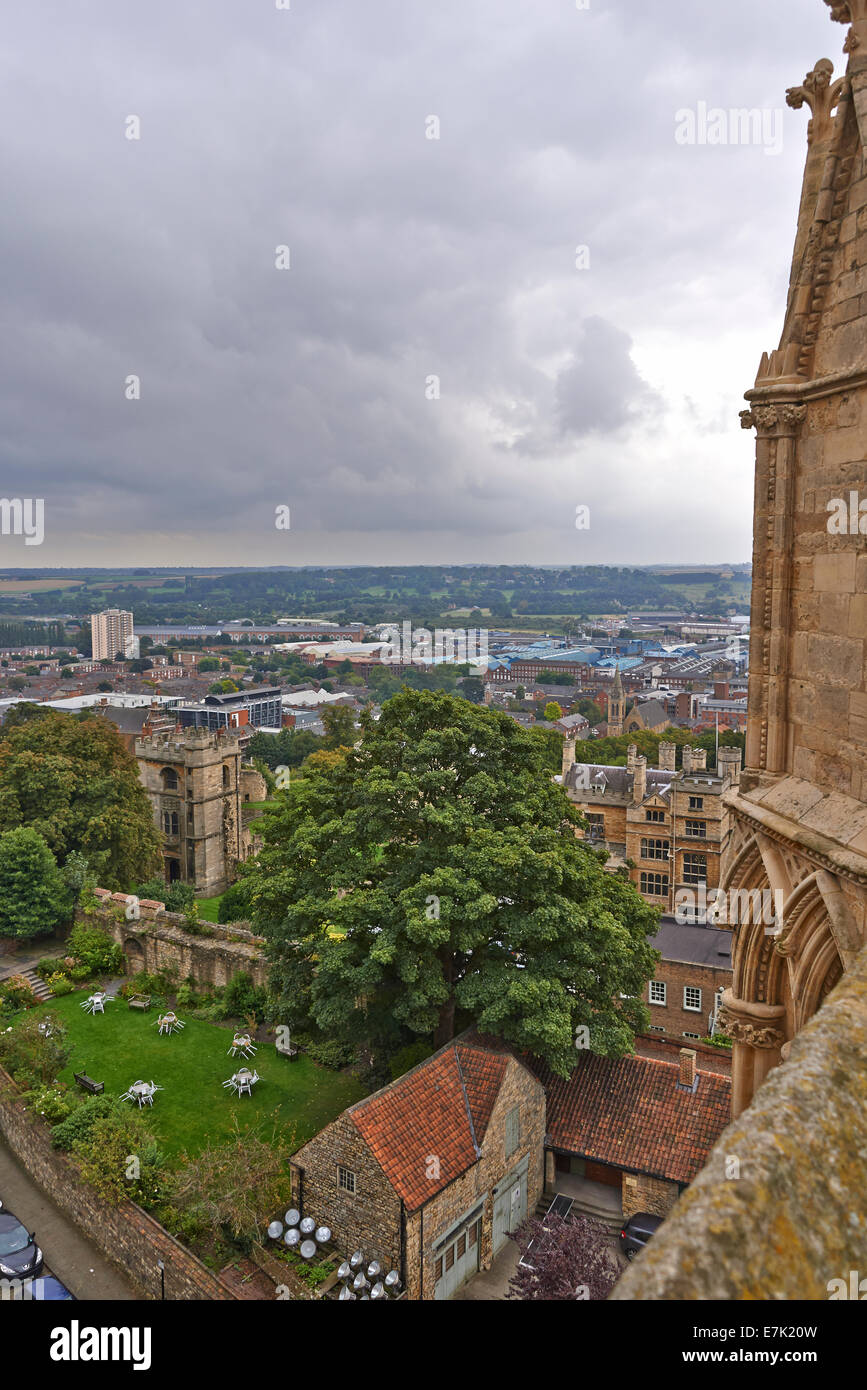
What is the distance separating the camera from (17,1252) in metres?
21.8

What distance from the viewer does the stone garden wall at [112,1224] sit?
1944cm

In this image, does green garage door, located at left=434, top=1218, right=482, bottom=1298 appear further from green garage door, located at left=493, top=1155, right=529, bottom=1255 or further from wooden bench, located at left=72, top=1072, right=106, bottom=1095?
wooden bench, located at left=72, top=1072, right=106, bottom=1095

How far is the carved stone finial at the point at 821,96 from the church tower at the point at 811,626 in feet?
0.05

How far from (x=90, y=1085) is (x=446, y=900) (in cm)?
1610

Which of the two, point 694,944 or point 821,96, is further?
point 694,944

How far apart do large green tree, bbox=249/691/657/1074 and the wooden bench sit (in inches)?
319

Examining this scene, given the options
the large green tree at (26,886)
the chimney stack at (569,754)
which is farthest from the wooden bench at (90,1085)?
the chimney stack at (569,754)

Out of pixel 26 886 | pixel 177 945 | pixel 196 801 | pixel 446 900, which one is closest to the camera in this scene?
pixel 446 900

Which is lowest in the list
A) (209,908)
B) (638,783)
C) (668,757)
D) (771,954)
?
(209,908)

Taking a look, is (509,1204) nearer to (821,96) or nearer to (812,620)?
(812,620)

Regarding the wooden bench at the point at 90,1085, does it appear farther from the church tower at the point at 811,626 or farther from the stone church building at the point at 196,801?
the church tower at the point at 811,626

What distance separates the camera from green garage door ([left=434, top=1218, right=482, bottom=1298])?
66.2 ft

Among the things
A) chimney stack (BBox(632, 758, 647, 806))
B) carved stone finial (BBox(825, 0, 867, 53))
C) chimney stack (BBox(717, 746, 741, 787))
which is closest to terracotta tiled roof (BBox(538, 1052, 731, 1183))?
chimney stack (BBox(632, 758, 647, 806))

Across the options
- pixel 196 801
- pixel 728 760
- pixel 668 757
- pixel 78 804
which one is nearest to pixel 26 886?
Answer: pixel 78 804
